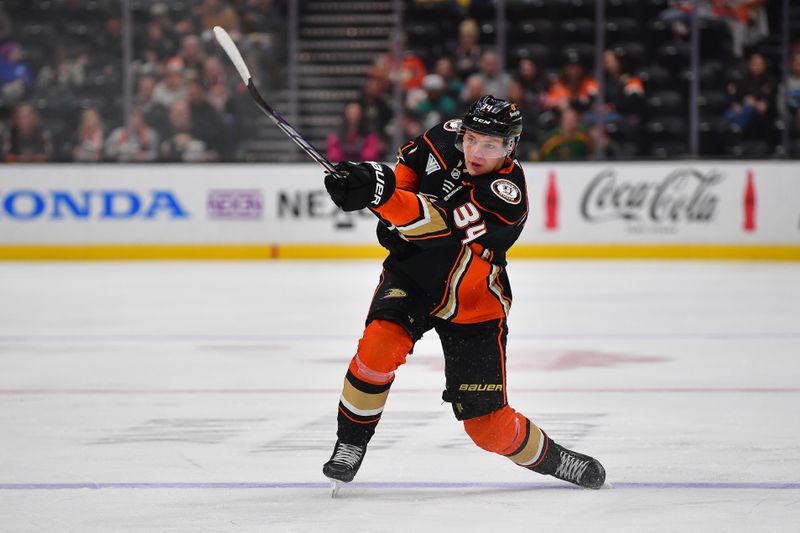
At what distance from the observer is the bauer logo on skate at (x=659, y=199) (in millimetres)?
11695

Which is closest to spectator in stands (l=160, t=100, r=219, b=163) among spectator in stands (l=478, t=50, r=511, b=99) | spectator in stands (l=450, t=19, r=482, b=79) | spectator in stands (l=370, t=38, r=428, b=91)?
spectator in stands (l=370, t=38, r=428, b=91)

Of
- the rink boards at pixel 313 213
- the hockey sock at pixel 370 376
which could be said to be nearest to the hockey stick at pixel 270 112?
the hockey sock at pixel 370 376

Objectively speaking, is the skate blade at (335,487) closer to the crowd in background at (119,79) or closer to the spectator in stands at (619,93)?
the crowd in background at (119,79)

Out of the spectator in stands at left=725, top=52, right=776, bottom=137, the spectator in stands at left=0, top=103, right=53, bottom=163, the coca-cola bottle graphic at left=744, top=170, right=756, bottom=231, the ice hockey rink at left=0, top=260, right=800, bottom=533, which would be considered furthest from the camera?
the spectator in stands at left=725, top=52, right=776, bottom=137

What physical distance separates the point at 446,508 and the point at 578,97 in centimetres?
946

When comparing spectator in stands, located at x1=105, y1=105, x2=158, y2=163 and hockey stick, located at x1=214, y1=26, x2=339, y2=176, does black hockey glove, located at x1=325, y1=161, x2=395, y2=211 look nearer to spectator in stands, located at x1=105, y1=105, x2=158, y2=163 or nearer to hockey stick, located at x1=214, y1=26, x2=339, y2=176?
hockey stick, located at x1=214, y1=26, x2=339, y2=176

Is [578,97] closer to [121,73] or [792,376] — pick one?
Result: [121,73]

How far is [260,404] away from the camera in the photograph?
5.11m

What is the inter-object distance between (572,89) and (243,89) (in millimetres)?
3122

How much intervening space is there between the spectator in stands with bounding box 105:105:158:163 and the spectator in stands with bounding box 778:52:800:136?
5.88 m

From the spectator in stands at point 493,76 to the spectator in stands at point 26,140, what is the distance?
4.11 metres

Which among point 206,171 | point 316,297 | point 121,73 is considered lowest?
point 316,297

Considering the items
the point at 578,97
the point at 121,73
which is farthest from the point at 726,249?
the point at 121,73

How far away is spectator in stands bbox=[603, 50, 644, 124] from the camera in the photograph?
12469 millimetres
